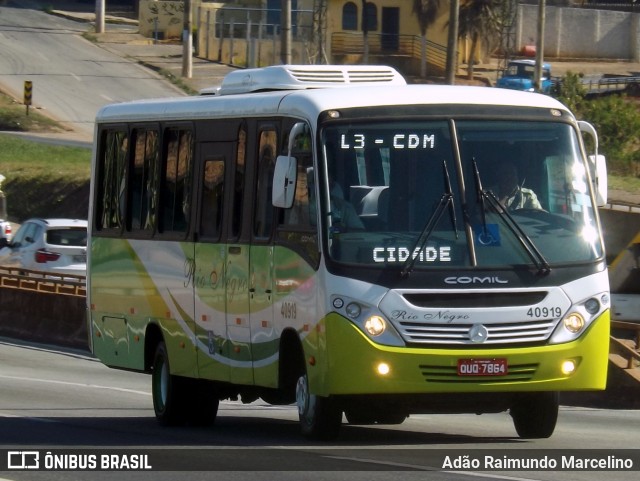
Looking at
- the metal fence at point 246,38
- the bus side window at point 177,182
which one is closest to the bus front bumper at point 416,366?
the bus side window at point 177,182

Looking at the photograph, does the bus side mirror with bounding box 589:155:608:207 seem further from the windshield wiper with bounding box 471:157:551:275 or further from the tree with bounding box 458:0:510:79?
the tree with bounding box 458:0:510:79

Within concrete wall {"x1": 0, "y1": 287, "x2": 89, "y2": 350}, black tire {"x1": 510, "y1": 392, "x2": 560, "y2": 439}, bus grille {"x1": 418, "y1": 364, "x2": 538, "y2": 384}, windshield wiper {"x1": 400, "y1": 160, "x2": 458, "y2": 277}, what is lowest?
concrete wall {"x1": 0, "y1": 287, "x2": 89, "y2": 350}

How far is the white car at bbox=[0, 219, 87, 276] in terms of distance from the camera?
30.2m

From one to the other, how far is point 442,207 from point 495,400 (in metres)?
Answer: 1.48

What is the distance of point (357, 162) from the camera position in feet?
37.6

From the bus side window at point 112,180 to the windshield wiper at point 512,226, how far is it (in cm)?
547

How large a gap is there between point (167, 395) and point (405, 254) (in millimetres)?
4346

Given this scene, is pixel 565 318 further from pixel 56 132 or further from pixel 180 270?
pixel 56 132

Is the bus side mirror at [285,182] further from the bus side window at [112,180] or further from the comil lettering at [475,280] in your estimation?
the bus side window at [112,180]

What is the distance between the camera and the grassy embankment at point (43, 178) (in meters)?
48.6

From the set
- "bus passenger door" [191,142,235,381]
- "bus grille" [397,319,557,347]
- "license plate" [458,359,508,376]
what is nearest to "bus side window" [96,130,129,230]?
"bus passenger door" [191,142,235,381]

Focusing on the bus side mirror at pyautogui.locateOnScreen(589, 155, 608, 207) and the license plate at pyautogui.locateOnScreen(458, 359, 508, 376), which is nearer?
the license plate at pyautogui.locateOnScreen(458, 359, 508, 376)

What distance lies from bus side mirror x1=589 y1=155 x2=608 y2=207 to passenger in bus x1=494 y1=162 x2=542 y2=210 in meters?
0.58

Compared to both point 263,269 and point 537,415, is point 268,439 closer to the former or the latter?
point 263,269
